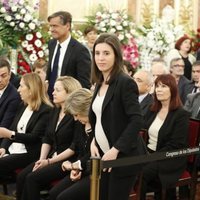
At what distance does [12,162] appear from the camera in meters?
6.08

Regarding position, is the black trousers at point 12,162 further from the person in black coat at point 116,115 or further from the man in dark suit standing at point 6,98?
the person in black coat at point 116,115

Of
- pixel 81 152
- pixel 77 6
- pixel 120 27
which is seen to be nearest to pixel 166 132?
pixel 81 152

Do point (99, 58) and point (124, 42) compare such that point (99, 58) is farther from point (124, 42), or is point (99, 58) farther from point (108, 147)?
point (124, 42)

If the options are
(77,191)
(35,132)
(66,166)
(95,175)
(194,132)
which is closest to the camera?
(95,175)

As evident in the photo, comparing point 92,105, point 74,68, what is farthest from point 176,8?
point 92,105

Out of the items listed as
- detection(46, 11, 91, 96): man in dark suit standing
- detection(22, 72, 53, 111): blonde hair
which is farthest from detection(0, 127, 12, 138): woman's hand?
detection(46, 11, 91, 96): man in dark suit standing

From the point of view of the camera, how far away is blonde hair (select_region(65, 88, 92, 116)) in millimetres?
5250

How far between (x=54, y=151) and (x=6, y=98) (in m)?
1.10

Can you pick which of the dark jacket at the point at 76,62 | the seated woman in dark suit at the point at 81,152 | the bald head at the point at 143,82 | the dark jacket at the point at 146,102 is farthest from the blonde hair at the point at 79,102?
the bald head at the point at 143,82

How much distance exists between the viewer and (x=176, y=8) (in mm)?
10805

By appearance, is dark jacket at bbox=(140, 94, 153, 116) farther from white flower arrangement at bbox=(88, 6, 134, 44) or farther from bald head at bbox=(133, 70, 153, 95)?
white flower arrangement at bbox=(88, 6, 134, 44)

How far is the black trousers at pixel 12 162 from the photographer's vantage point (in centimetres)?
607

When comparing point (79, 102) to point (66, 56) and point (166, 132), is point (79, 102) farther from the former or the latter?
point (66, 56)

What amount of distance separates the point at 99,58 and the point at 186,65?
5.56 metres
